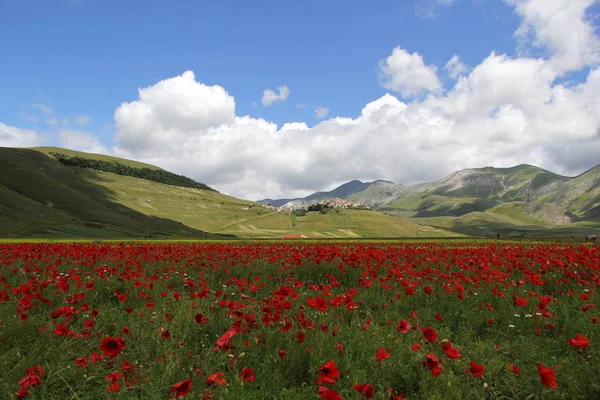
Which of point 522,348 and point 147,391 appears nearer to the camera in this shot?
point 147,391

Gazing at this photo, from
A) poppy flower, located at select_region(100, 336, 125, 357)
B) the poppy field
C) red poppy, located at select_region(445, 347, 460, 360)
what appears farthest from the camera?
the poppy field

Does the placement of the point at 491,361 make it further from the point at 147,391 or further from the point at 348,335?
the point at 147,391

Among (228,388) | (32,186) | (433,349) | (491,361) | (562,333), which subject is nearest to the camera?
(228,388)

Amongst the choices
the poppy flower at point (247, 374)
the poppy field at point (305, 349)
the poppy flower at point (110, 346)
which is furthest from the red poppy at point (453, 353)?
the poppy flower at point (110, 346)

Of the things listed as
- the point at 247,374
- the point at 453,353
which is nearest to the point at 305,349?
the point at 247,374

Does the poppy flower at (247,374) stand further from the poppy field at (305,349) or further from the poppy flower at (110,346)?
the poppy flower at (110,346)

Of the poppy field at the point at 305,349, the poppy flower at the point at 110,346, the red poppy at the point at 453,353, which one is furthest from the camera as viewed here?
the poppy field at the point at 305,349

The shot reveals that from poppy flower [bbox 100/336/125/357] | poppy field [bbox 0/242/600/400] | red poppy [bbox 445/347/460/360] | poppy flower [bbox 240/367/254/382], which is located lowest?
poppy field [bbox 0/242/600/400]

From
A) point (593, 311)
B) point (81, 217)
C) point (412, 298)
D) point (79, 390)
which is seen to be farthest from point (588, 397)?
point (81, 217)

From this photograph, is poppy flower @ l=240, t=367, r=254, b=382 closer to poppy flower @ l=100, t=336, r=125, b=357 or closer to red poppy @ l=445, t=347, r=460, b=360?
poppy flower @ l=100, t=336, r=125, b=357

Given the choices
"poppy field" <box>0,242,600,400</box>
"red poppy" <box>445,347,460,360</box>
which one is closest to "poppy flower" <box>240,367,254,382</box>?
"poppy field" <box>0,242,600,400</box>

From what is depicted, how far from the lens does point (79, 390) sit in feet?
13.3

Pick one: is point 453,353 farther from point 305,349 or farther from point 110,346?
point 110,346

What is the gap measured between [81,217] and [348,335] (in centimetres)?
→ 15744
